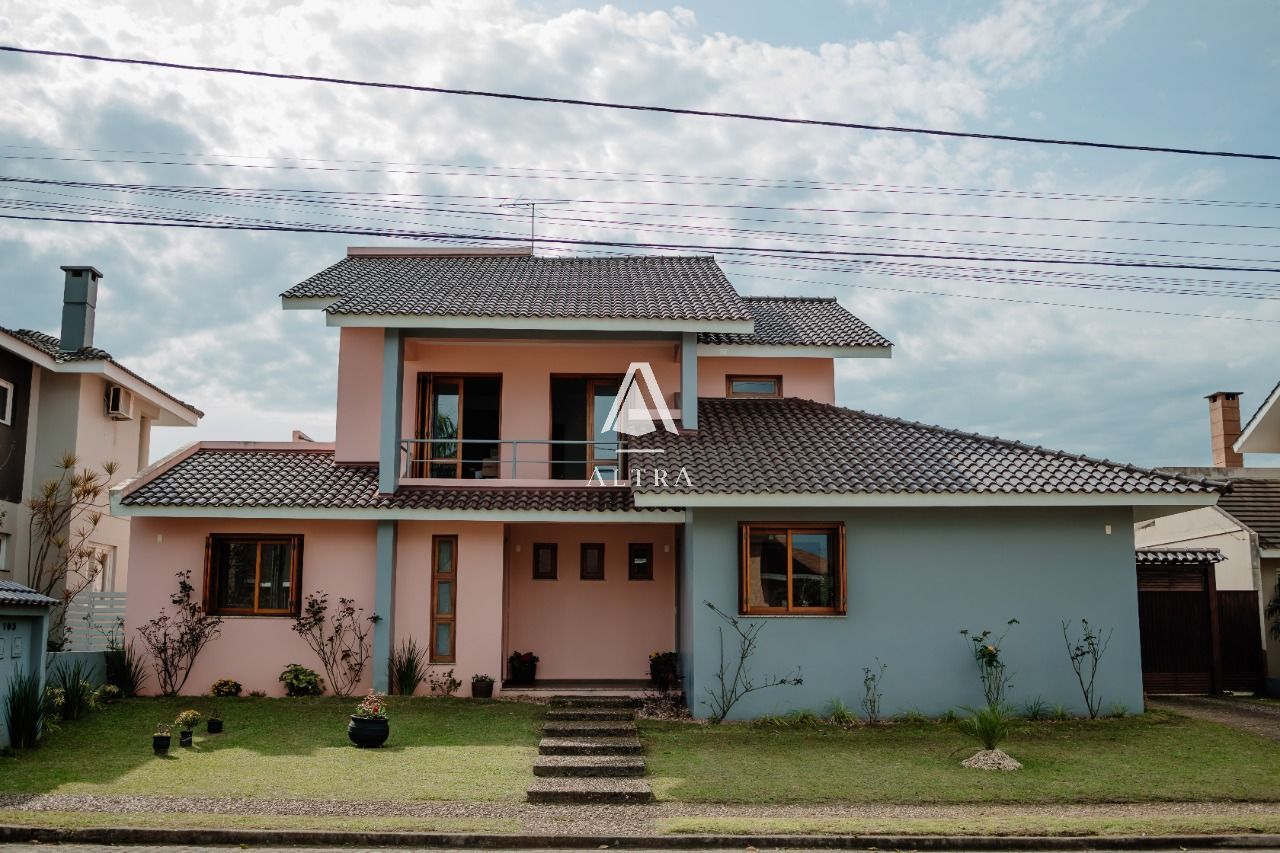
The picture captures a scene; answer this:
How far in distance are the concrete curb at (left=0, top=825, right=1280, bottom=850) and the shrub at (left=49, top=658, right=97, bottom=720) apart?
5.48 meters

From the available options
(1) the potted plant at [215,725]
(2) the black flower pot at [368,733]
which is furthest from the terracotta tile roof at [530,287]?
(2) the black flower pot at [368,733]

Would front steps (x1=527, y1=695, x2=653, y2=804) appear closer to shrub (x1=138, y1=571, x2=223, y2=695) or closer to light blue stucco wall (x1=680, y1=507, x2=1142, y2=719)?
light blue stucco wall (x1=680, y1=507, x2=1142, y2=719)

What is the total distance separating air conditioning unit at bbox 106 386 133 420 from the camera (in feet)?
73.5

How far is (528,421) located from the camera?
61.5ft

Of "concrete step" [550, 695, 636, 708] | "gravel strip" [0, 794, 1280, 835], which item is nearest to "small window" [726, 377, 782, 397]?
"concrete step" [550, 695, 636, 708]

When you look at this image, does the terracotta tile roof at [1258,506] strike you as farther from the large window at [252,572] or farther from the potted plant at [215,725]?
the potted plant at [215,725]

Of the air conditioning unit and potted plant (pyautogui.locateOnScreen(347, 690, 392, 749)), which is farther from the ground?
the air conditioning unit

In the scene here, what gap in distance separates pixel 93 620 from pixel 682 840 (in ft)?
46.1

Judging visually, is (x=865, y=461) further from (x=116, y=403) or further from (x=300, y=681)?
(x=116, y=403)

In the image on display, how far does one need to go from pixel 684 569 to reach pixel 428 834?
7849 millimetres

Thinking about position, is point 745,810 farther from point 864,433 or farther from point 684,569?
point 864,433

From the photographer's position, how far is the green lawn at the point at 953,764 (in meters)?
10.8

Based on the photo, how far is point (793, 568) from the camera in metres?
15.1

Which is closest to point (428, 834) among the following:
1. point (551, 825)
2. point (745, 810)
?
point (551, 825)
